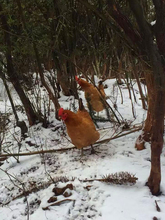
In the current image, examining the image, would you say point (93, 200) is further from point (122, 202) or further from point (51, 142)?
point (51, 142)

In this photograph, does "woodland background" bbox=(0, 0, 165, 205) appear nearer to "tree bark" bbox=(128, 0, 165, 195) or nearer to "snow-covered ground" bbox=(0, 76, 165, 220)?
"tree bark" bbox=(128, 0, 165, 195)

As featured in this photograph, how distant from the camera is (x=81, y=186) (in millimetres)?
2441

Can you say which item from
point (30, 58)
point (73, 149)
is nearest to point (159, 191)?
point (73, 149)

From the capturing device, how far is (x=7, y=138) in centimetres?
446

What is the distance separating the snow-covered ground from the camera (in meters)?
2.03

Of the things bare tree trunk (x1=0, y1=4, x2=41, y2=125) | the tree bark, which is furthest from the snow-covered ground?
bare tree trunk (x1=0, y1=4, x2=41, y2=125)

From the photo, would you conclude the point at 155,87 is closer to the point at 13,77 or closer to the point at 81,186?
the point at 81,186

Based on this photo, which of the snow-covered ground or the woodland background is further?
the snow-covered ground

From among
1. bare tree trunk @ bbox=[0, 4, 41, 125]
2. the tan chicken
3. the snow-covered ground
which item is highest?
bare tree trunk @ bbox=[0, 4, 41, 125]

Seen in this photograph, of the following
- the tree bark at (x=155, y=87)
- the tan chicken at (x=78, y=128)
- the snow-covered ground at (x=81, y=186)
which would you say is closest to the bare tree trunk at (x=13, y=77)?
the snow-covered ground at (x=81, y=186)

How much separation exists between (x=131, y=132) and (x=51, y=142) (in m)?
1.53

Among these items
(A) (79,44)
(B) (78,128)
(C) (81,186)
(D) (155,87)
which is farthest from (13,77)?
(D) (155,87)

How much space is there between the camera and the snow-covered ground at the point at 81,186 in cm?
203

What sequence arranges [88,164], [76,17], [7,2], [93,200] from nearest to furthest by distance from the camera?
[93,200]
[88,164]
[7,2]
[76,17]
